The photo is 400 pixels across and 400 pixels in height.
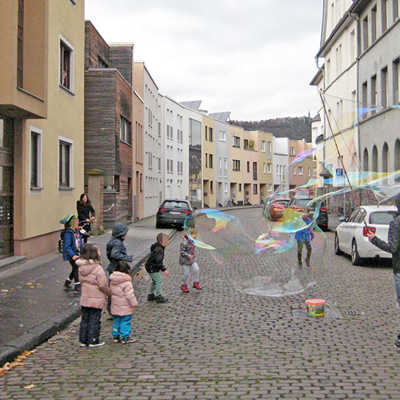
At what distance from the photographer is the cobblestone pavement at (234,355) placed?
4898 millimetres

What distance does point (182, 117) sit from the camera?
57219 millimetres

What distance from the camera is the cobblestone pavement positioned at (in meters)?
4.90

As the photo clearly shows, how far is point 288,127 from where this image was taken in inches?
3561

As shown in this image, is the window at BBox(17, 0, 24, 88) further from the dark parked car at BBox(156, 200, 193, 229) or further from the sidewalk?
the dark parked car at BBox(156, 200, 193, 229)

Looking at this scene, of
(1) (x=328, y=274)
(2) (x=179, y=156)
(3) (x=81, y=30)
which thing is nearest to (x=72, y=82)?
(3) (x=81, y=30)

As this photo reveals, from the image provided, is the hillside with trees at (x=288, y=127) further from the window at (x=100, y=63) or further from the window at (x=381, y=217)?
the window at (x=381, y=217)

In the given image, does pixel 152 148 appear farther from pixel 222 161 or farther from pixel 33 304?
pixel 33 304

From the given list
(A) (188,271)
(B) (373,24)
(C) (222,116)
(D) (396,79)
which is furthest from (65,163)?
(C) (222,116)

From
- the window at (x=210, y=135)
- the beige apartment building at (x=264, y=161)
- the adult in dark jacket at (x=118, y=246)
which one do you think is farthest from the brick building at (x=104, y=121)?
the beige apartment building at (x=264, y=161)

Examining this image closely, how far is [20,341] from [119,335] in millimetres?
1137

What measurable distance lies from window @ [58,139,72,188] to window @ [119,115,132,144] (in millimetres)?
9432

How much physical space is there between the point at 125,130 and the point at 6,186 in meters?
16.9

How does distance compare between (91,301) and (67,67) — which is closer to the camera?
(91,301)

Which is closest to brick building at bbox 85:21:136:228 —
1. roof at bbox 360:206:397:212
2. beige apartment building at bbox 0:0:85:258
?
beige apartment building at bbox 0:0:85:258
